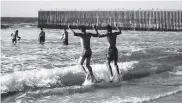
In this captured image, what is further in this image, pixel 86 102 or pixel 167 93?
pixel 167 93

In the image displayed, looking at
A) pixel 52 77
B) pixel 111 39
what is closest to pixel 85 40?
pixel 111 39

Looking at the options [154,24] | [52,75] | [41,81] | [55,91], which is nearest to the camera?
[55,91]

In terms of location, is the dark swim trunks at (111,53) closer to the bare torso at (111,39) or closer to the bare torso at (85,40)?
the bare torso at (111,39)

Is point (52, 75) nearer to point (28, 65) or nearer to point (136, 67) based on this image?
point (28, 65)

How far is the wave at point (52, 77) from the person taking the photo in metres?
8.47

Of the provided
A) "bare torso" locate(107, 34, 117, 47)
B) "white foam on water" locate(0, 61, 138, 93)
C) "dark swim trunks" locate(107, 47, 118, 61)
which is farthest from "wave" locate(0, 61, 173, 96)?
"bare torso" locate(107, 34, 117, 47)

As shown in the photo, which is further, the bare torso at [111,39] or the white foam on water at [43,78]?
the white foam on water at [43,78]

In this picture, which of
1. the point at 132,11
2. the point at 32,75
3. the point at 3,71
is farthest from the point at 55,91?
the point at 132,11

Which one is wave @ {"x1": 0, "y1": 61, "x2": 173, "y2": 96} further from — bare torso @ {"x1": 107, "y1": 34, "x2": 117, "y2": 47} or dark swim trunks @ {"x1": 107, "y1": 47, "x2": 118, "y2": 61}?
bare torso @ {"x1": 107, "y1": 34, "x2": 117, "y2": 47}

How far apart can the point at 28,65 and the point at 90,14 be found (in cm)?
4255

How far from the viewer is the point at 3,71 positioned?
10.7 m

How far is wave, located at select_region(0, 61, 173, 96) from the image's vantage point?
847 centimetres

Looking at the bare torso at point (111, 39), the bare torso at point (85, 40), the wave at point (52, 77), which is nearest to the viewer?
the bare torso at point (85, 40)

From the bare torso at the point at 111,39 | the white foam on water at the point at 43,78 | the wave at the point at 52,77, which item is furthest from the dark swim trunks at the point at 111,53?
the white foam on water at the point at 43,78
